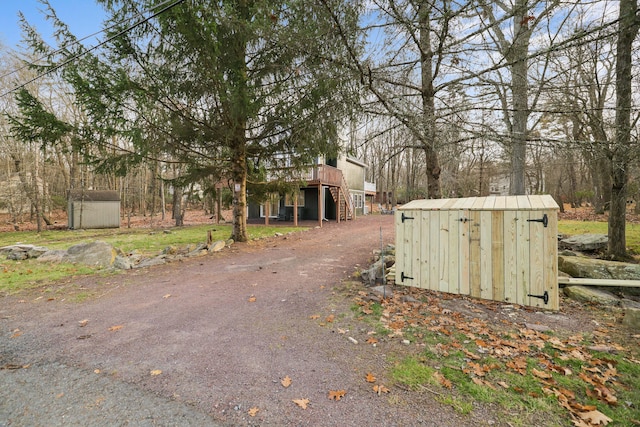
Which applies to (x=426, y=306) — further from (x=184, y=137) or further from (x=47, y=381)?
(x=184, y=137)

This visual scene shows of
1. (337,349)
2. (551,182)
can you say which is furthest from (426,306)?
(551,182)

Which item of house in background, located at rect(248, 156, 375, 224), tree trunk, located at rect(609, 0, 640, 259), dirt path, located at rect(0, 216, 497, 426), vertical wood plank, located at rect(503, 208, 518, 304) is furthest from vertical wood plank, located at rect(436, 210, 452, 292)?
house in background, located at rect(248, 156, 375, 224)

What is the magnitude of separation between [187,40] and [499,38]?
7067 millimetres

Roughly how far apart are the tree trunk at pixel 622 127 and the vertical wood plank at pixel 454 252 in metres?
2.55

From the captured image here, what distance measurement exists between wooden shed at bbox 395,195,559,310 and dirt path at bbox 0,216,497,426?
4.62 feet

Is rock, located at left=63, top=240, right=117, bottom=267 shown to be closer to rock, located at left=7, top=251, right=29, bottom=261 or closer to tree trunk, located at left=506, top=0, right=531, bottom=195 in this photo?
rock, located at left=7, top=251, right=29, bottom=261

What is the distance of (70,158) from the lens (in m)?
17.0

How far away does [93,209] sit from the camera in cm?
1620

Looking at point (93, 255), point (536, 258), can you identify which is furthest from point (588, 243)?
point (93, 255)

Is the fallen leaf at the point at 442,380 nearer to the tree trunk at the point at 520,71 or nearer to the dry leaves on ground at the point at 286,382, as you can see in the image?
the dry leaves on ground at the point at 286,382

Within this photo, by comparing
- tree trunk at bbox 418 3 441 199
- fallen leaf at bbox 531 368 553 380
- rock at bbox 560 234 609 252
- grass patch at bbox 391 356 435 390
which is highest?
tree trunk at bbox 418 3 441 199

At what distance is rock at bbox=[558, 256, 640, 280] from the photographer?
4.89 meters

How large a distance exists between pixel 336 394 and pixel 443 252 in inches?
104

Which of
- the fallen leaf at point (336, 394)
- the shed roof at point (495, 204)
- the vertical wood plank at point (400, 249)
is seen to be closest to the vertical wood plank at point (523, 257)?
the shed roof at point (495, 204)
